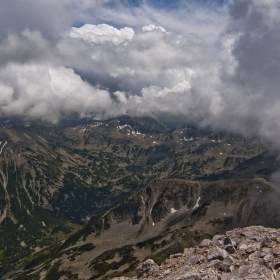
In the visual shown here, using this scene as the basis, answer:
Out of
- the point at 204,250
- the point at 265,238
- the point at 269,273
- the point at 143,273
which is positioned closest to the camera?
the point at 269,273

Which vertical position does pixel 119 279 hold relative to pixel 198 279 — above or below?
below

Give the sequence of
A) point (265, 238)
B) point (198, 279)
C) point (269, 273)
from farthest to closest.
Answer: point (265, 238) < point (198, 279) < point (269, 273)

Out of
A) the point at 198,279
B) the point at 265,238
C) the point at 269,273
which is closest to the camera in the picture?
the point at 269,273

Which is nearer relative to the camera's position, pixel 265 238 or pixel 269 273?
pixel 269 273

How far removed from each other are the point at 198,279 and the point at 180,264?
1559cm

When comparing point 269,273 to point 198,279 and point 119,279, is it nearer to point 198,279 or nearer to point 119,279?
point 198,279

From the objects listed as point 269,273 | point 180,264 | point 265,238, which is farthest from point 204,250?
point 269,273

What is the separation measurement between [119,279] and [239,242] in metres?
30.7

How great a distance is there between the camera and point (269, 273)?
47469 millimetres

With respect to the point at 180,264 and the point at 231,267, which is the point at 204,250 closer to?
the point at 180,264

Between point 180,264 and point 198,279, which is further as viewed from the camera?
point 180,264

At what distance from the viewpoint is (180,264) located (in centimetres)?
6669

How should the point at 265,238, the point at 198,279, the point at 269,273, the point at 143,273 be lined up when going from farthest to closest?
the point at 143,273
the point at 265,238
the point at 198,279
the point at 269,273

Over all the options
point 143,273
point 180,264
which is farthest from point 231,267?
point 143,273
